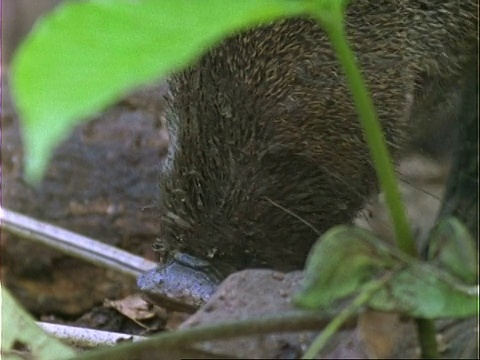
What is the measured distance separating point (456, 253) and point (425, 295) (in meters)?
0.05

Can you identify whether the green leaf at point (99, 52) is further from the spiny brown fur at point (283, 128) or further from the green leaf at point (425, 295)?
the spiny brown fur at point (283, 128)

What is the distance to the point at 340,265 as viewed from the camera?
632mm

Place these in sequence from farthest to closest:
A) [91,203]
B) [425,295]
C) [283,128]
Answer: [91,203]
[283,128]
[425,295]

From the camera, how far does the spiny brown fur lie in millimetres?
1312

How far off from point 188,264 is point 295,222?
0.17 metres

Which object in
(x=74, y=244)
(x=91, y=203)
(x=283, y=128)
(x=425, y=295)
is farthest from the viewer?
(x=91, y=203)

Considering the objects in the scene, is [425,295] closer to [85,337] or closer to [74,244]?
[85,337]

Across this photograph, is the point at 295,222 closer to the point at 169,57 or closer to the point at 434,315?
the point at 434,315

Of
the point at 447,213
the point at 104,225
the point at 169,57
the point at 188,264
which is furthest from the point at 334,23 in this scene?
the point at 104,225

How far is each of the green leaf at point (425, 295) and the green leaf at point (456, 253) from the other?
1 cm

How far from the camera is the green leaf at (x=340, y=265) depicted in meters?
0.62

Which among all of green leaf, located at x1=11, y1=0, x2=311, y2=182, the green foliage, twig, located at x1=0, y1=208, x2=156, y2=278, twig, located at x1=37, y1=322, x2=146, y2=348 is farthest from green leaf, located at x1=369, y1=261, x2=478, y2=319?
twig, located at x1=0, y1=208, x2=156, y2=278

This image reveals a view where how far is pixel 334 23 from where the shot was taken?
61cm

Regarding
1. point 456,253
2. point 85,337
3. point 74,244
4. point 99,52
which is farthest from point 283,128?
point 99,52
